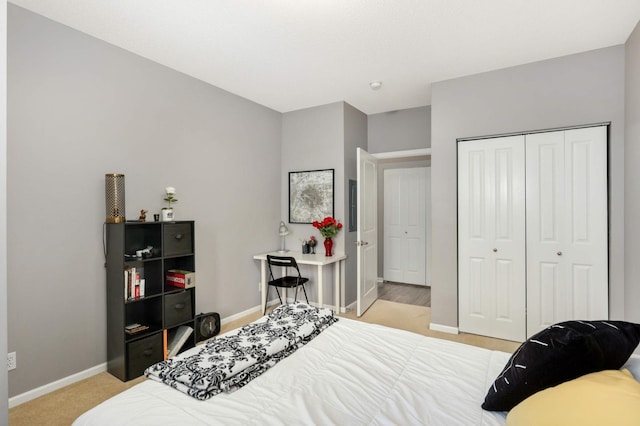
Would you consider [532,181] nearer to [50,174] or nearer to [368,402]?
[368,402]

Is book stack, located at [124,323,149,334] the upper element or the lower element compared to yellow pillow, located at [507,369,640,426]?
lower

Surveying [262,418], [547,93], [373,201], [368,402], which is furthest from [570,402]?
[373,201]

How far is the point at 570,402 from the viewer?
93 cm

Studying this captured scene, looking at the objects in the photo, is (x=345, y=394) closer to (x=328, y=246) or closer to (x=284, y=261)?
(x=284, y=261)

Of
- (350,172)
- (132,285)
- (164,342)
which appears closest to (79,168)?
(132,285)

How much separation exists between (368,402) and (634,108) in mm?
3007

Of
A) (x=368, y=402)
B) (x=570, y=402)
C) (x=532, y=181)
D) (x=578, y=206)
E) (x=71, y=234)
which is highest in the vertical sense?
(x=532, y=181)

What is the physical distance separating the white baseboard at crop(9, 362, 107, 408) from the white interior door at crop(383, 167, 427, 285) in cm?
443

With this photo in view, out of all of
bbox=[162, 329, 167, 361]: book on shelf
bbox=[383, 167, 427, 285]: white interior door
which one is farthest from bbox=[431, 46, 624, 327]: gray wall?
bbox=[162, 329, 167, 361]: book on shelf

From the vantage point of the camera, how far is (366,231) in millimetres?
4141

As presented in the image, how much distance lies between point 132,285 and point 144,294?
0.49 ft

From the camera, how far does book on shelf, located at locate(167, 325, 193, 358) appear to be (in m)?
2.82

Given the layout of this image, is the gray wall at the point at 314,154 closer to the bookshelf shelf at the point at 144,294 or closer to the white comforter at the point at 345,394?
the bookshelf shelf at the point at 144,294

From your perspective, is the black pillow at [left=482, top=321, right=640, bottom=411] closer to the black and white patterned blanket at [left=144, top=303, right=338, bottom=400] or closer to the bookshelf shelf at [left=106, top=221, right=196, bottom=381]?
the black and white patterned blanket at [left=144, top=303, right=338, bottom=400]
